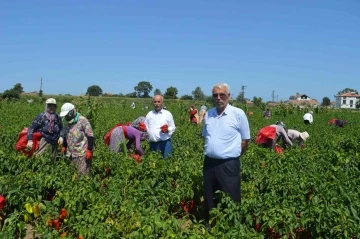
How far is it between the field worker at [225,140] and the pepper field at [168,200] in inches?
7.6

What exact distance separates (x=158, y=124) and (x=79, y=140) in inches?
54.9

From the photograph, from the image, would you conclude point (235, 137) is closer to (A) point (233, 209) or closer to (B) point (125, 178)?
(A) point (233, 209)

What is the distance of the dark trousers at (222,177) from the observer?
4.35m

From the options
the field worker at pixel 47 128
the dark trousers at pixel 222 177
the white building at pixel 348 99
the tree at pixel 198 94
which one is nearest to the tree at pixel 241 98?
the tree at pixel 198 94

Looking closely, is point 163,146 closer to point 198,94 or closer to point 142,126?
point 142,126

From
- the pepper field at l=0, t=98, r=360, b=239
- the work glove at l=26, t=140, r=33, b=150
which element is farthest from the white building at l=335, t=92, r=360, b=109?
the work glove at l=26, t=140, r=33, b=150

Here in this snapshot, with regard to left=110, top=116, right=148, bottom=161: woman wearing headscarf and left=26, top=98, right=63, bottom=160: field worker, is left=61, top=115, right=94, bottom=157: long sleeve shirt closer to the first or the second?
left=26, top=98, right=63, bottom=160: field worker

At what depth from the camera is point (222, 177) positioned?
14.4ft

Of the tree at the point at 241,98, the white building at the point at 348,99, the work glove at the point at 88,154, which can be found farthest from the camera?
the white building at the point at 348,99

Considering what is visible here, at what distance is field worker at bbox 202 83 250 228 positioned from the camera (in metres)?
4.29

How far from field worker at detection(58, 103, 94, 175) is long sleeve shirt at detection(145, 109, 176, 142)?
1167 mm

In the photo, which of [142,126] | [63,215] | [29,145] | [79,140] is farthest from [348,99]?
[63,215]

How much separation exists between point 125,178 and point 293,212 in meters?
2.26

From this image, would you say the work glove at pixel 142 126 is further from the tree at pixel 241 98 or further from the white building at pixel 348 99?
→ the white building at pixel 348 99
